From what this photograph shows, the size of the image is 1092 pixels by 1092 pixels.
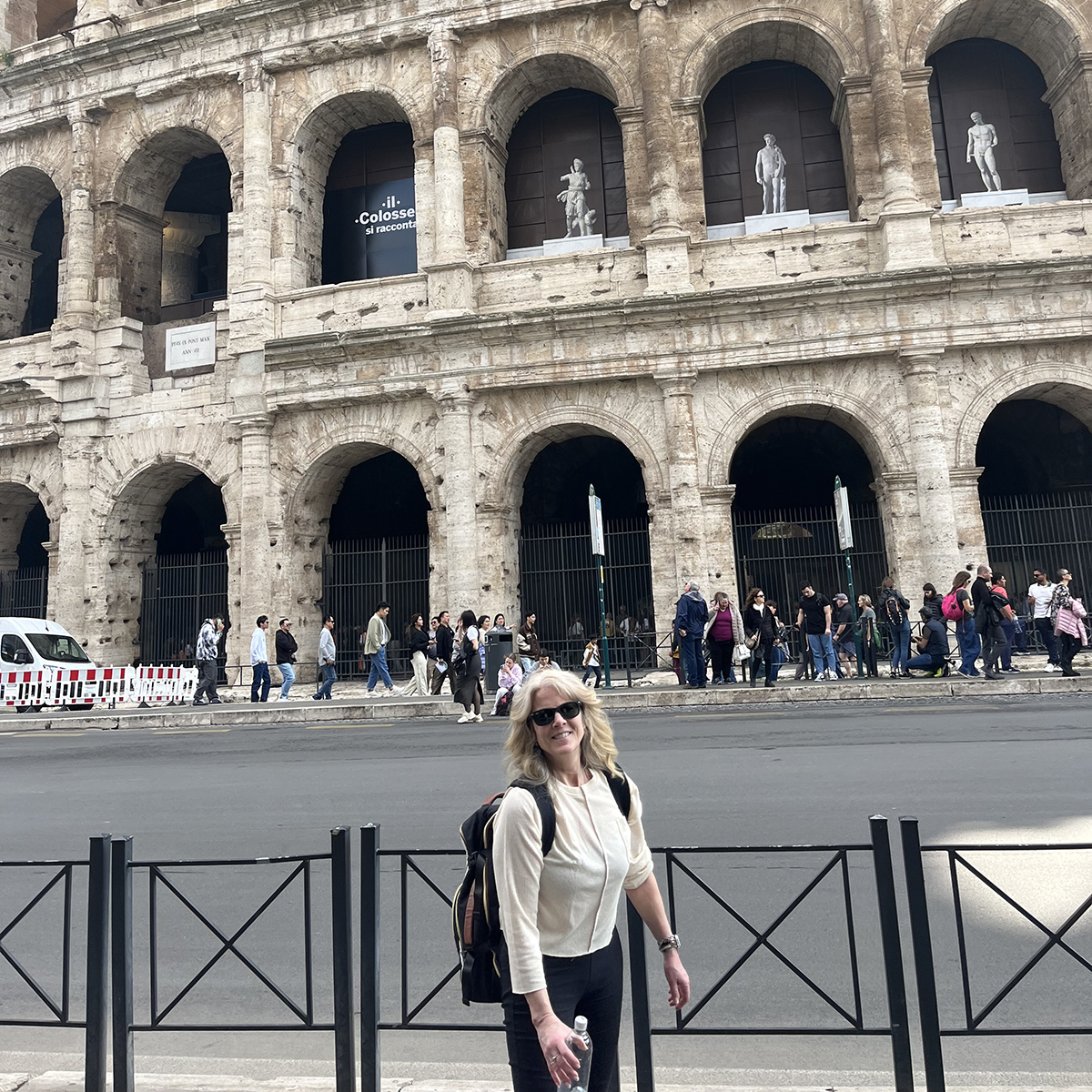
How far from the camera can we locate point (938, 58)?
18.0 meters

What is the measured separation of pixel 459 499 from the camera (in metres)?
16.9

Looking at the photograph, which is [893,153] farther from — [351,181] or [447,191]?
[351,181]

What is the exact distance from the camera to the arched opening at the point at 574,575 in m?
18.0

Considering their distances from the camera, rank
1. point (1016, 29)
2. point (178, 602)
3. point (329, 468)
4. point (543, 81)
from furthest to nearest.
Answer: point (178, 602) < point (543, 81) < point (329, 468) < point (1016, 29)

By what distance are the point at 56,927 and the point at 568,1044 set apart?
3968 mm

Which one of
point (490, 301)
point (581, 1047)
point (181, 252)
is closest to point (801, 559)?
point (490, 301)

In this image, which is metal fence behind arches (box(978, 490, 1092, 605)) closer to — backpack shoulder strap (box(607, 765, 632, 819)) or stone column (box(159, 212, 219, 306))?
backpack shoulder strap (box(607, 765, 632, 819))

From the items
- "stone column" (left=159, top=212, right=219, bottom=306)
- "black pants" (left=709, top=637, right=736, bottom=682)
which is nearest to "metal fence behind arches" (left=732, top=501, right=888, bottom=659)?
"black pants" (left=709, top=637, right=736, bottom=682)

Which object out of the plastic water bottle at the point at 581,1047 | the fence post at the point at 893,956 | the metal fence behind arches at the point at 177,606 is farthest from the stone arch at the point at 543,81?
the plastic water bottle at the point at 581,1047

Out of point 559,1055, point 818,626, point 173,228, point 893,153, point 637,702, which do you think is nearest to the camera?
point 559,1055

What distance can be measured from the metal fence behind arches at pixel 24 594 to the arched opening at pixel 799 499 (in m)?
16.1

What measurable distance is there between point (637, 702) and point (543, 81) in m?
13.5

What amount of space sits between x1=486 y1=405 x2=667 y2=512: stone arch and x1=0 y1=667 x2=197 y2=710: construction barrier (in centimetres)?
706

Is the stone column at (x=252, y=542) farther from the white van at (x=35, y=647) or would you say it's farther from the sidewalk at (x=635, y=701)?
the white van at (x=35, y=647)
